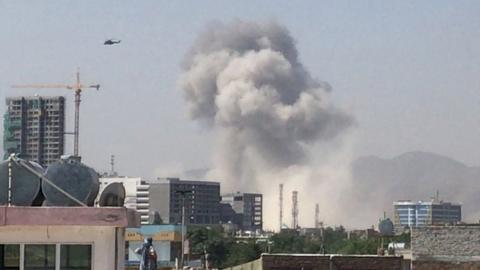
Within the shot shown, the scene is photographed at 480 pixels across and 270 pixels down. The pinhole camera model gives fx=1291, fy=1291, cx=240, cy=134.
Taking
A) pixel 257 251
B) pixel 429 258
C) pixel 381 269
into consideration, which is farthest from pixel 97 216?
pixel 257 251

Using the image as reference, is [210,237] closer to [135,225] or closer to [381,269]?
[381,269]

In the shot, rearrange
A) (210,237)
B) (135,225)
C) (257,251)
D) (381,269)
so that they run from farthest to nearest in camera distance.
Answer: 1. (210,237)
2. (257,251)
3. (381,269)
4. (135,225)

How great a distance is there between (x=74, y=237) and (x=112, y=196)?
1.18 m

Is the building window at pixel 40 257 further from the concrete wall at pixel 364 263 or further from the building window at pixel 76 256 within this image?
the concrete wall at pixel 364 263

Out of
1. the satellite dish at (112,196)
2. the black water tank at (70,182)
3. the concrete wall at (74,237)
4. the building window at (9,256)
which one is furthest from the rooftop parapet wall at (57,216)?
the satellite dish at (112,196)

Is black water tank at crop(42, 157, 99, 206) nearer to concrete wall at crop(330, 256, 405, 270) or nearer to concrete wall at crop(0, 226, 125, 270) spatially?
concrete wall at crop(0, 226, 125, 270)

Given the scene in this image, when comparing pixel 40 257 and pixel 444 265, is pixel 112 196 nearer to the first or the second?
pixel 40 257

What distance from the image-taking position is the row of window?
1167cm

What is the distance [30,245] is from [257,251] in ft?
367

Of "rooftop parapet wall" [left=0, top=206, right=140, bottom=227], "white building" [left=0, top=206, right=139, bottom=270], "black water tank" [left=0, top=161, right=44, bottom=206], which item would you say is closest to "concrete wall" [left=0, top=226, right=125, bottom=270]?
"white building" [left=0, top=206, right=139, bottom=270]

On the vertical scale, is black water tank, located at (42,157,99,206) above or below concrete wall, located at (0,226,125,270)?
above

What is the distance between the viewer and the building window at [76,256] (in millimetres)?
11773

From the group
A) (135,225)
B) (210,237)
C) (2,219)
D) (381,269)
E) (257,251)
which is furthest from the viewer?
(210,237)

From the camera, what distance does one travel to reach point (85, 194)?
1259 centimetres
